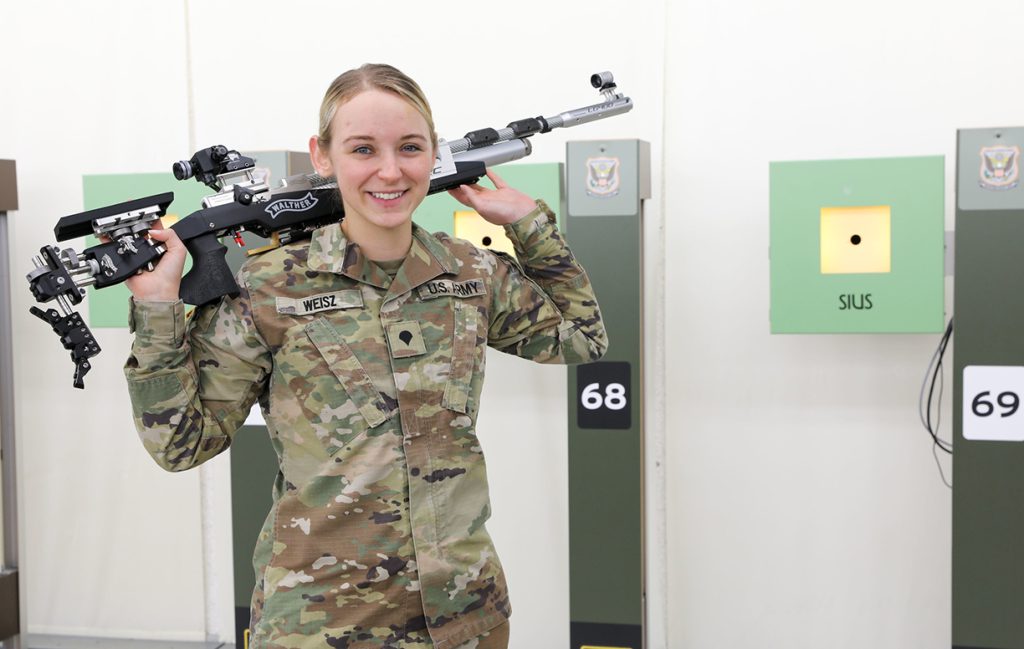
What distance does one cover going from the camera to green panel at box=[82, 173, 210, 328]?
2.63 m

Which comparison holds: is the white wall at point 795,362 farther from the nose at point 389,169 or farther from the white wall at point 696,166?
the nose at point 389,169

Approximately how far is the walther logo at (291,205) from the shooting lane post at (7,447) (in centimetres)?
159

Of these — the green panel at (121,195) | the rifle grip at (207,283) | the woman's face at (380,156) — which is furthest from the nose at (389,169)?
the green panel at (121,195)

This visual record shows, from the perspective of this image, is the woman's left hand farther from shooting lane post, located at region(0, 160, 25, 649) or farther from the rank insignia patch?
shooting lane post, located at region(0, 160, 25, 649)

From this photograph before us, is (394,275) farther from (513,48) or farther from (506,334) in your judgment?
(513,48)

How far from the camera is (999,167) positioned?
215 centimetres

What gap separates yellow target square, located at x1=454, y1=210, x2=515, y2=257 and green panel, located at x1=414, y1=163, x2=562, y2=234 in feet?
0.05

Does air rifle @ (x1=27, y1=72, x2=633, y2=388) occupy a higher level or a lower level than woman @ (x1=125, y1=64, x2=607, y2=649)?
higher

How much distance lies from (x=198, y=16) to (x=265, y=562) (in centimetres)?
216

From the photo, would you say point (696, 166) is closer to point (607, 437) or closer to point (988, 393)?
point (607, 437)

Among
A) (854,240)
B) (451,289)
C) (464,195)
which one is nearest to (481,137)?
(464,195)

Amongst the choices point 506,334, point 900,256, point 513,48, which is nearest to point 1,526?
point 513,48

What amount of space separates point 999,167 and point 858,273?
0.36 metres

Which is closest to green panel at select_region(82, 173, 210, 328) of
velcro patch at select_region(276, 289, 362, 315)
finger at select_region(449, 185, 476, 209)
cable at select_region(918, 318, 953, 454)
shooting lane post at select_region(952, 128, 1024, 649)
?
finger at select_region(449, 185, 476, 209)
